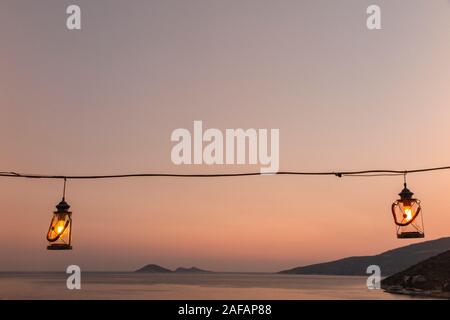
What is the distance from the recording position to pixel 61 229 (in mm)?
5930

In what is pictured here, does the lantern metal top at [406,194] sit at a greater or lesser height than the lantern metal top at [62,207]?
greater

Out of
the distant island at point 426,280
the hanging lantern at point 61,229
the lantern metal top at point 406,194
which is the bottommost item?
the distant island at point 426,280

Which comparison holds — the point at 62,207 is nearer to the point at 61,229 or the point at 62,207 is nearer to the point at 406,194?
the point at 61,229

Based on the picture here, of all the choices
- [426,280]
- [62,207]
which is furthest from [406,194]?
[426,280]

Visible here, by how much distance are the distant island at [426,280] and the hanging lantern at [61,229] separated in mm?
108247

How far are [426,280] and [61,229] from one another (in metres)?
129

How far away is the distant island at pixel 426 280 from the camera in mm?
109269

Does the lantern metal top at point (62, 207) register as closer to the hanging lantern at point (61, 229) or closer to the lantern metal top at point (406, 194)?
the hanging lantern at point (61, 229)

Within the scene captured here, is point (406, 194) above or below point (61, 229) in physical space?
above

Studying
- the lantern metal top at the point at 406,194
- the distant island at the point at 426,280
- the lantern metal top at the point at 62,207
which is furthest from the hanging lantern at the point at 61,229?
the distant island at the point at 426,280

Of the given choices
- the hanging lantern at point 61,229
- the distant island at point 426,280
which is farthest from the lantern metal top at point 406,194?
the distant island at point 426,280

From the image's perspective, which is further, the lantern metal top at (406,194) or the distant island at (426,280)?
the distant island at (426,280)
